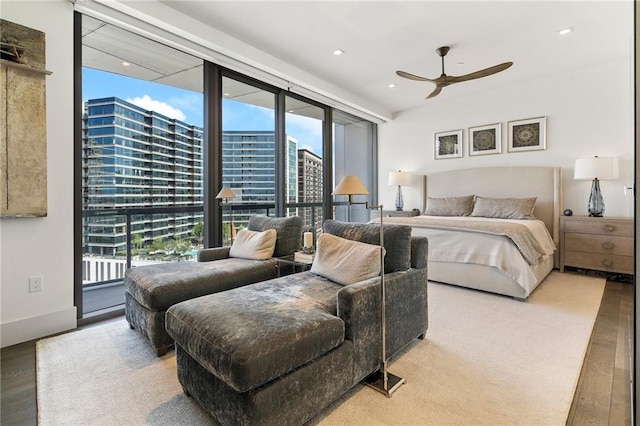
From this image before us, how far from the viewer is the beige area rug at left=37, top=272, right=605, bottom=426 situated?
4.93 ft

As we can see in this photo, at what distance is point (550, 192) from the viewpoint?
Result: 15.0ft

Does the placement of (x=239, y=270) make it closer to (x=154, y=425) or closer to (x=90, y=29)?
(x=154, y=425)

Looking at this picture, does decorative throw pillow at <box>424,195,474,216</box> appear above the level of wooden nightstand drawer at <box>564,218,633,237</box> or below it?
above

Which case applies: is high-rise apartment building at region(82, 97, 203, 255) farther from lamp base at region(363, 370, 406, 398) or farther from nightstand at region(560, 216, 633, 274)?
nightstand at region(560, 216, 633, 274)

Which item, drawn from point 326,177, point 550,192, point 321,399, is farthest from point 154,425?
point 550,192

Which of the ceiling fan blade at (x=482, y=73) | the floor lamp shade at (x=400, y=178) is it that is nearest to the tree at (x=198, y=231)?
the ceiling fan blade at (x=482, y=73)

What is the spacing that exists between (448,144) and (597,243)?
2.73 m

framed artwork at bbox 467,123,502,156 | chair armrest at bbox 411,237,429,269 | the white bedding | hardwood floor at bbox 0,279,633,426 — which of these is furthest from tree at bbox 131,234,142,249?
framed artwork at bbox 467,123,502,156

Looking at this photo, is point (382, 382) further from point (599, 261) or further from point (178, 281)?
point (599, 261)

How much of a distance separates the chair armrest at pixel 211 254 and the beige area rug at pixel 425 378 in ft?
2.67

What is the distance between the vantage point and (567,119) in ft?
14.8

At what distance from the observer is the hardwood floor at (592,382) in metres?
1.50

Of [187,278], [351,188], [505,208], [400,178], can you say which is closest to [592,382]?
[351,188]

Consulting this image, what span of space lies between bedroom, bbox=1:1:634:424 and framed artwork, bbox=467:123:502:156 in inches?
4.1
